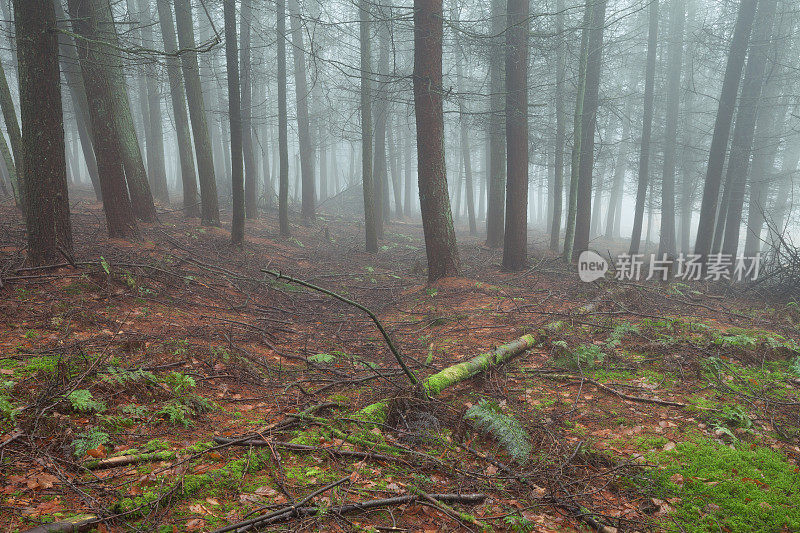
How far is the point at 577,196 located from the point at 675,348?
939 cm

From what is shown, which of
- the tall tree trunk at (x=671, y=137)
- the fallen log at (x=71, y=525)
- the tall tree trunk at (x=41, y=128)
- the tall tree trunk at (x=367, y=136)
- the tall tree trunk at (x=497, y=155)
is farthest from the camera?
the tall tree trunk at (x=671, y=137)

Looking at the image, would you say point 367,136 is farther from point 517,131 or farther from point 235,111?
point 517,131

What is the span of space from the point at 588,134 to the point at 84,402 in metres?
15.5

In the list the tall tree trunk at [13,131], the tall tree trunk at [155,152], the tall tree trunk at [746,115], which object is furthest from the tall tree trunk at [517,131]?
the tall tree trunk at [155,152]

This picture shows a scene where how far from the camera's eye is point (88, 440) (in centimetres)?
293

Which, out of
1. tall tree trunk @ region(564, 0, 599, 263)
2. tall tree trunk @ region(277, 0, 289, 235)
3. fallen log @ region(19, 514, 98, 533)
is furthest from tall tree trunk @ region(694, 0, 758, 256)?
fallen log @ region(19, 514, 98, 533)

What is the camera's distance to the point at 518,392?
4.90m

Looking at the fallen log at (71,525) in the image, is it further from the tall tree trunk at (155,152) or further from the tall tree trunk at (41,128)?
the tall tree trunk at (155,152)

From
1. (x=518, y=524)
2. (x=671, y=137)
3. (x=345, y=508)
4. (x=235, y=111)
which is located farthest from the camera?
(x=671, y=137)

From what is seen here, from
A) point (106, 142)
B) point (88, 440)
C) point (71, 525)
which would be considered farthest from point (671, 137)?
point (71, 525)

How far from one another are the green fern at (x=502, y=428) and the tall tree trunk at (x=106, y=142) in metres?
8.50

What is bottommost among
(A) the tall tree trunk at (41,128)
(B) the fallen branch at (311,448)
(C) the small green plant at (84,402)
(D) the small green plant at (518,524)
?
(D) the small green plant at (518,524)

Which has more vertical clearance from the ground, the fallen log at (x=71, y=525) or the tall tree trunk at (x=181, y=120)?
the tall tree trunk at (x=181, y=120)

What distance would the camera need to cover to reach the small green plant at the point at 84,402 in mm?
3238
